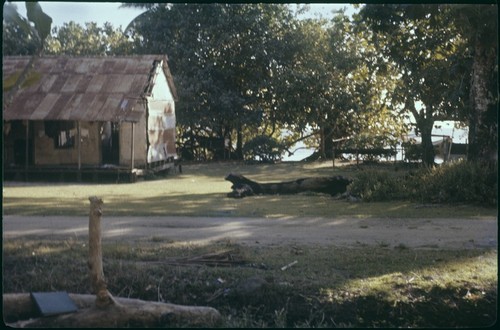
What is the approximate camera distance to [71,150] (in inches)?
219

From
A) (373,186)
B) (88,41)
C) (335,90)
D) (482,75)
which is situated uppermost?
(88,41)

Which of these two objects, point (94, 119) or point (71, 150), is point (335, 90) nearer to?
point (94, 119)

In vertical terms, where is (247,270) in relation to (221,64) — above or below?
below

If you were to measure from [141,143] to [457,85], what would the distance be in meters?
3.43

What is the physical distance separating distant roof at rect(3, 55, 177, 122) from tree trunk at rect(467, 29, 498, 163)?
2968 millimetres

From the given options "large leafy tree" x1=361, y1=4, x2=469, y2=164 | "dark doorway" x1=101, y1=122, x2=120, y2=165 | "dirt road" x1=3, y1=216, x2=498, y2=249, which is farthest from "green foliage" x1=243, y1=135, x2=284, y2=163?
"large leafy tree" x1=361, y1=4, x2=469, y2=164

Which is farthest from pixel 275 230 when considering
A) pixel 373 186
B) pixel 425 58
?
pixel 425 58

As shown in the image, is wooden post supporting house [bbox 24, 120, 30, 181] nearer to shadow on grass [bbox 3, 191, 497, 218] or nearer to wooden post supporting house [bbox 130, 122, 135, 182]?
shadow on grass [bbox 3, 191, 497, 218]

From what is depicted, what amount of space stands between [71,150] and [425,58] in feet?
12.4

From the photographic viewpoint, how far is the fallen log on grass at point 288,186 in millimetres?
6086

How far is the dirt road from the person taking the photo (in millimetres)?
5500

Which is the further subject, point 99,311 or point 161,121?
point 161,121

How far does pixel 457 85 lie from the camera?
695 cm

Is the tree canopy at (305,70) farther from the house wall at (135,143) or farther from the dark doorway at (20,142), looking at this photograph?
the dark doorway at (20,142)
